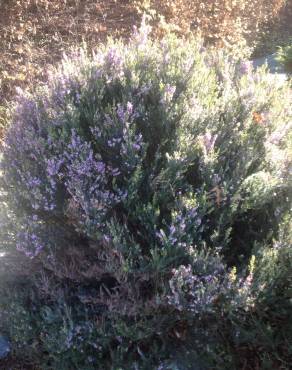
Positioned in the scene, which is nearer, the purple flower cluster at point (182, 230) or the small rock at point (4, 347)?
the purple flower cluster at point (182, 230)

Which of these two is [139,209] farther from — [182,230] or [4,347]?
[4,347]

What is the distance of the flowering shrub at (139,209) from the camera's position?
2498mm

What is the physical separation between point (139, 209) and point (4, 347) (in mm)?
1445

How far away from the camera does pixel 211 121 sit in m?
2.82

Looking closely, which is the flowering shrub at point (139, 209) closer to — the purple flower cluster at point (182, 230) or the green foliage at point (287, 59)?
the purple flower cluster at point (182, 230)

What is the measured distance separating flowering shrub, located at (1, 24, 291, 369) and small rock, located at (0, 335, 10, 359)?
0.36 m

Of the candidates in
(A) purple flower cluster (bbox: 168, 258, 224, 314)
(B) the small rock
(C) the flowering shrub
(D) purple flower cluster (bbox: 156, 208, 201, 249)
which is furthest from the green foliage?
(B) the small rock

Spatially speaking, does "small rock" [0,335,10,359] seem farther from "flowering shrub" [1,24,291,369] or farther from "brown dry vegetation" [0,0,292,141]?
"brown dry vegetation" [0,0,292,141]

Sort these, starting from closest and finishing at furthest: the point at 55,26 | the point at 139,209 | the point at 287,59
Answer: the point at 139,209
the point at 55,26
the point at 287,59

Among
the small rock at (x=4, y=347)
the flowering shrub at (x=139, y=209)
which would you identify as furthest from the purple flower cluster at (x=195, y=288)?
the small rock at (x=4, y=347)

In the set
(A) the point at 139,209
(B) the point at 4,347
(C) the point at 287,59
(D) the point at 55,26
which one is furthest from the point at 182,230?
(C) the point at 287,59

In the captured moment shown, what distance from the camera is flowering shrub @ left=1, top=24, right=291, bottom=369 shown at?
250cm

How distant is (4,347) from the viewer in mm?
3139

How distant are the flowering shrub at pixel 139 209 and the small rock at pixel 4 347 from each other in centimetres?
36
